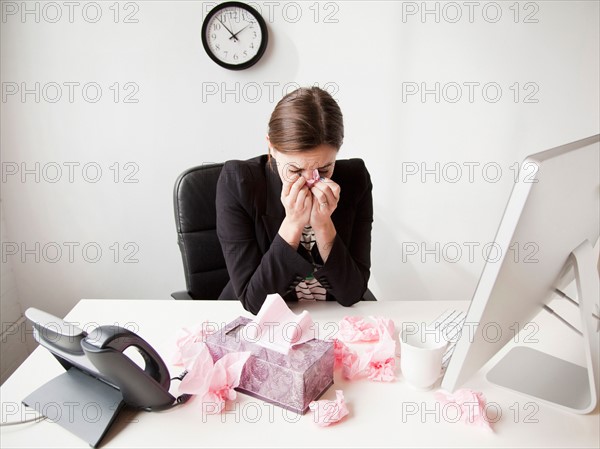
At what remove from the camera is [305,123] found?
1.24m

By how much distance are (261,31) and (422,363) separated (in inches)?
64.3

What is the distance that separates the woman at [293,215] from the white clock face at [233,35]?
83 centimetres

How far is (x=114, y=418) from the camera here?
2.68 feet

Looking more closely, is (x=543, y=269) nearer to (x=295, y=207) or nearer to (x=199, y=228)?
(x=295, y=207)

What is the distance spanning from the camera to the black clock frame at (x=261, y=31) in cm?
203

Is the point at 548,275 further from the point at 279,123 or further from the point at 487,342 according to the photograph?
the point at 279,123

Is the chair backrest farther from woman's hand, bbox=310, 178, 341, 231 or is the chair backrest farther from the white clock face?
the white clock face

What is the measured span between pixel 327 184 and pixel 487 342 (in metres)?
0.62

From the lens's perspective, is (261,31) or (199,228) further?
(261,31)

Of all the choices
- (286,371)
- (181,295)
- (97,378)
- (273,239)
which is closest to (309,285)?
(273,239)

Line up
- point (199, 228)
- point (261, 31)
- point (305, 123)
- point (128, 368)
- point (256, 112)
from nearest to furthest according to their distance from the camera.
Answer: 1. point (128, 368)
2. point (305, 123)
3. point (199, 228)
4. point (261, 31)
5. point (256, 112)

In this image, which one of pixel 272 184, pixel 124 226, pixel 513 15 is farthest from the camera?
pixel 124 226

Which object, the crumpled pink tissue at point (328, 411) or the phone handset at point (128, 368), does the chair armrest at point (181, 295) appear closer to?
the phone handset at point (128, 368)

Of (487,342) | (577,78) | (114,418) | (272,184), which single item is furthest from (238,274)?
(577,78)
